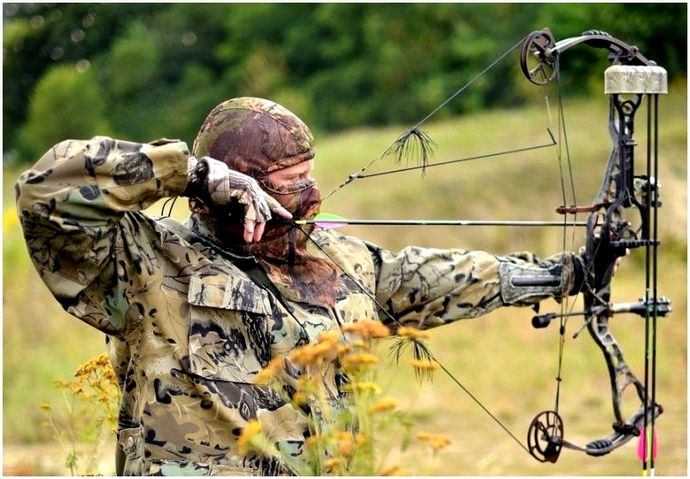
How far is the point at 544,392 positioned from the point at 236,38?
16226 millimetres

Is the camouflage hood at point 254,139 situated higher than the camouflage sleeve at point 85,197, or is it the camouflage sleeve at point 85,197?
the camouflage hood at point 254,139

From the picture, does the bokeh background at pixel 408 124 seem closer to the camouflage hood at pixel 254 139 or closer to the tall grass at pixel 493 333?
the tall grass at pixel 493 333

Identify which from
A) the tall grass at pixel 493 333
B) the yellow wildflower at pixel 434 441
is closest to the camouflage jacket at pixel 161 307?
the yellow wildflower at pixel 434 441

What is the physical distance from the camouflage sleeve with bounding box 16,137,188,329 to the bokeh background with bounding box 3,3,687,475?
76 centimetres

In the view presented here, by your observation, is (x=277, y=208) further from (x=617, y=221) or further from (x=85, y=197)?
(x=617, y=221)

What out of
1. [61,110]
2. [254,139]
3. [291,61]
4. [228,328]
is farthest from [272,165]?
[291,61]

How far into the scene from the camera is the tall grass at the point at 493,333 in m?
9.18

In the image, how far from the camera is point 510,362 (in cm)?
1088

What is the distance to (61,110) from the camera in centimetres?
1761

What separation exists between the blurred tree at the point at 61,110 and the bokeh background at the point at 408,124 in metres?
0.03

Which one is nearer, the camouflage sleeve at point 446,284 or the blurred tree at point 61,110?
the camouflage sleeve at point 446,284

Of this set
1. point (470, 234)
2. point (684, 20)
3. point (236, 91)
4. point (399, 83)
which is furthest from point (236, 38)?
point (470, 234)

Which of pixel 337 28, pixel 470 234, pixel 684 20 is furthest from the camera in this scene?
pixel 337 28

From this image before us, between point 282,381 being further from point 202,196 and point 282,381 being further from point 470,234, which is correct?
point 470,234
